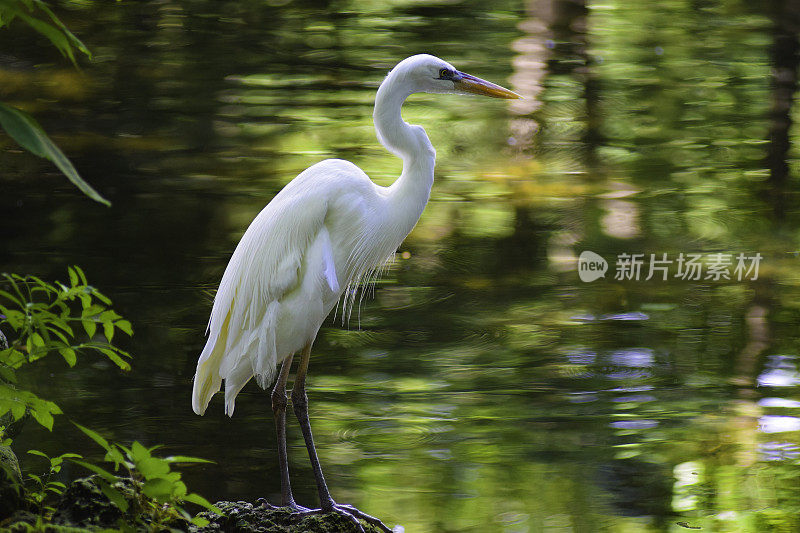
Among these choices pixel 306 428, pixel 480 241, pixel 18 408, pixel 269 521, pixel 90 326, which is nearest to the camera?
pixel 18 408

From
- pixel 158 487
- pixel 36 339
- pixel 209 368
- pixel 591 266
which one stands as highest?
pixel 36 339

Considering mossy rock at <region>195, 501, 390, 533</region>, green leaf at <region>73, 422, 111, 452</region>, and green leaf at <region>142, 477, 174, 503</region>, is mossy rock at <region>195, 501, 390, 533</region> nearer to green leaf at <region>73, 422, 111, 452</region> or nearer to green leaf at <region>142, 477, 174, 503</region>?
green leaf at <region>142, 477, 174, 503</region>

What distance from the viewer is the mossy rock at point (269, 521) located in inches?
103

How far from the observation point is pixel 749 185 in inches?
231

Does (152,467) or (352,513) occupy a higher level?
(152,467)

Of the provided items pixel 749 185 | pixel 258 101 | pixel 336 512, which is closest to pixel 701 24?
pixel 749 185

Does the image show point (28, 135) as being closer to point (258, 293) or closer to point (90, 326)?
point (90, 326)

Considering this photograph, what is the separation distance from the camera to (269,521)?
264cm

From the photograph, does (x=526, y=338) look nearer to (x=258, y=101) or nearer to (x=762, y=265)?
(x=762, y=265)

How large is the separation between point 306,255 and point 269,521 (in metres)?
0.79

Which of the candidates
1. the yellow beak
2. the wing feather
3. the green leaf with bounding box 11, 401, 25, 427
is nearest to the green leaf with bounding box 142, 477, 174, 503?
the green leaf with bounding box 11, 401, 25, 427

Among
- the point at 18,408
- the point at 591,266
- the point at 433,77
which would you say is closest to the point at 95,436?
the point at 18,408

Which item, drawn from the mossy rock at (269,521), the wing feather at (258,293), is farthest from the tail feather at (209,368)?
the mossy rock at (269,521)

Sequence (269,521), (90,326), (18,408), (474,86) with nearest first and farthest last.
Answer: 1. (18,408)
2. (90,326)
3. (269,521)
4. (474,86)
